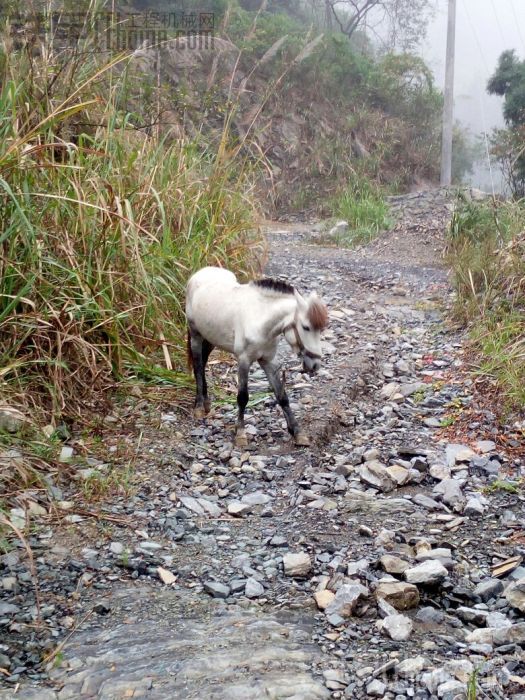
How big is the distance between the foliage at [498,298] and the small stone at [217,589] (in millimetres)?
2645

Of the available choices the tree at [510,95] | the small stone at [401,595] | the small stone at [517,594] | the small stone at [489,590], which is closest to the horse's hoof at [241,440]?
the small stone at [401,595]

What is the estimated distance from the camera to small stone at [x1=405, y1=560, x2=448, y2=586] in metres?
3.10

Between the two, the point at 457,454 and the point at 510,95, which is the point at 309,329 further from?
the point at 510,95

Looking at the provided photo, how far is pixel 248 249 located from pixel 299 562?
4.29 m

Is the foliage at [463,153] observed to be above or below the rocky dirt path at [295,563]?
above

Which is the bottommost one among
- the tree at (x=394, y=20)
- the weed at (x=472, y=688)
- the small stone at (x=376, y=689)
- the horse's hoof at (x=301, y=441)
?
the horse's hoof at (x=301, y=441)

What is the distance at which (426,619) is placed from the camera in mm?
2928

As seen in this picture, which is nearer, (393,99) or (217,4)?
(217,4)

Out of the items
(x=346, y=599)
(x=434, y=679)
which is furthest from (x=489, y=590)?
(x=434, y=679)

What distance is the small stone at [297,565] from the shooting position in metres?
3.26

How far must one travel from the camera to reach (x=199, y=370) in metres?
4.95

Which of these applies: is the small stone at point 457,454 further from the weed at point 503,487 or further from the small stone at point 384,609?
the small stone at point 384,609

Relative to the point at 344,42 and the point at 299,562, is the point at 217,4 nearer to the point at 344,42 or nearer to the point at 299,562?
the point at 344,42

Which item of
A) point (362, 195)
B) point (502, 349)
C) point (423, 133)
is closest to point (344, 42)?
point (423, 133)
